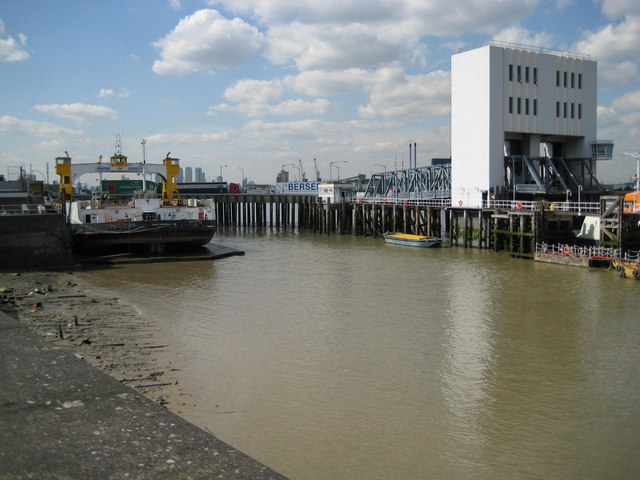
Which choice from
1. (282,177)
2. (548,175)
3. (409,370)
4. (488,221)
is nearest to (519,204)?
(488,221)

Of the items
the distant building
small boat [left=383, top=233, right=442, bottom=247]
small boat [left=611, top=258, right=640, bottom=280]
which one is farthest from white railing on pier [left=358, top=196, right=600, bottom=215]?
the distant building

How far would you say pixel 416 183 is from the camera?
62.3 metres

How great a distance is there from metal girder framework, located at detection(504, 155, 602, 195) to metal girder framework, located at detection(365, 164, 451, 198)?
7704 millimetres

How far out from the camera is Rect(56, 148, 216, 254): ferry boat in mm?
35544

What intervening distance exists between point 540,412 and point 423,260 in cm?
2483

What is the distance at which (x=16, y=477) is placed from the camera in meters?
6.62

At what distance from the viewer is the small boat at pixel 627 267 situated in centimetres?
2814

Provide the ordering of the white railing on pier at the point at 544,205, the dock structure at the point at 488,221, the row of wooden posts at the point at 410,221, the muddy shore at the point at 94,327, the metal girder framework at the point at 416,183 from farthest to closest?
1. the metal girder framework at the point at 416,183
2. the row of wooden posts at the point at 410,221
3. the white railing on pier at the point at 544,205
4. the dock structure at the point at 488,221
5. the muddy shore at the point at 94,327

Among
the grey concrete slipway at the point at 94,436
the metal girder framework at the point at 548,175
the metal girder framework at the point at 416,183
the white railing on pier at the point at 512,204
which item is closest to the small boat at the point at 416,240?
the white railing on pier at the point at 512,204

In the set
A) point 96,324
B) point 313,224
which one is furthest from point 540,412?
point 313,224

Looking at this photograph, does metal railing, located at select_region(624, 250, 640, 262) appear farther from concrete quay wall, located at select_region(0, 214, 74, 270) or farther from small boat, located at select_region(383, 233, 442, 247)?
concrete quay wall, located at select_region(0, 214, 74, 270)

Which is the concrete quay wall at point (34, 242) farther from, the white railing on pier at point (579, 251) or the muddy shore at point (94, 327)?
the white railing on pier at point (579, 251)

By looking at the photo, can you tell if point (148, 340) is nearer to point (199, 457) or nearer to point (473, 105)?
point (199, 457)

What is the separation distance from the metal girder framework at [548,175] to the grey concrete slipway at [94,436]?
1556 inches
